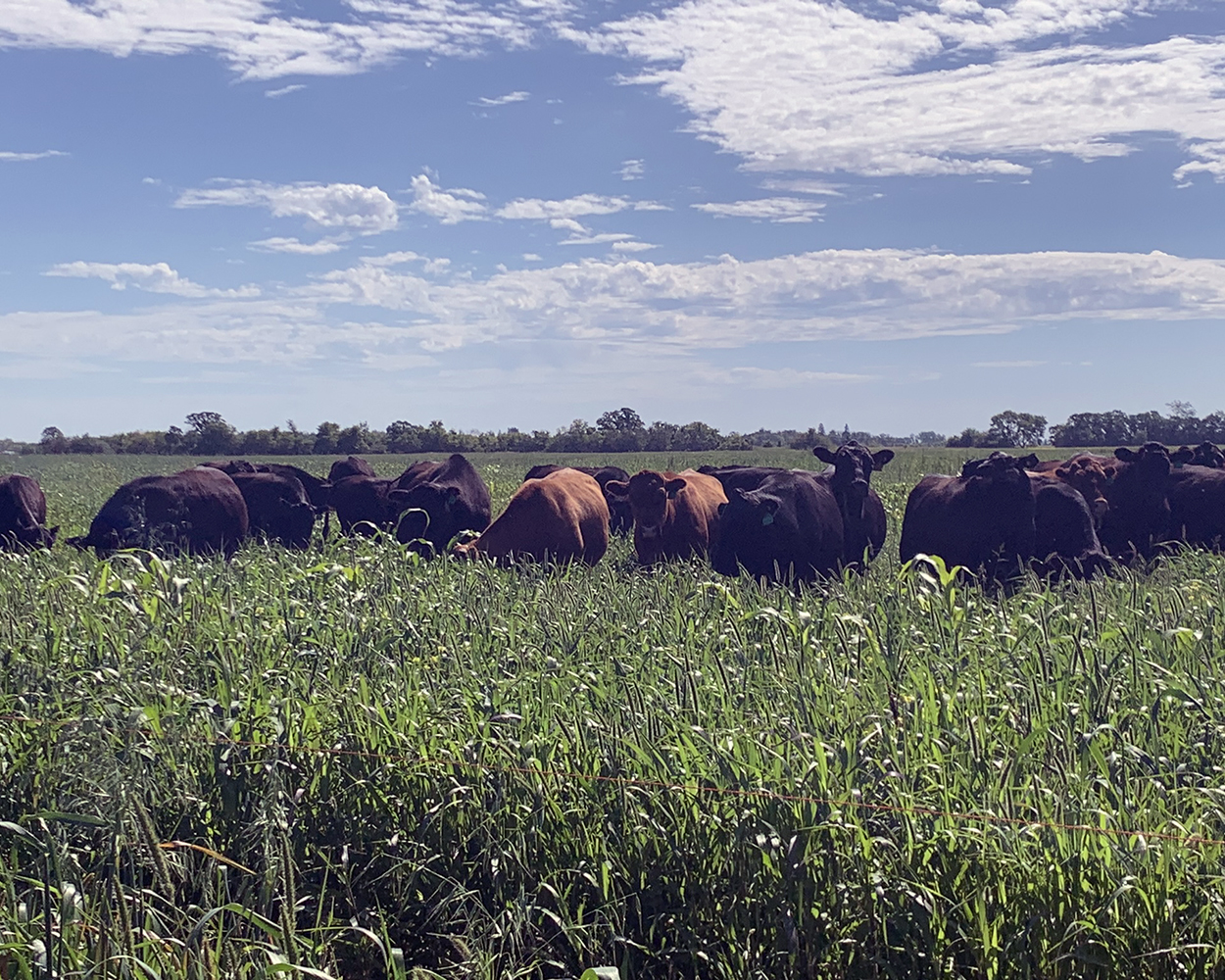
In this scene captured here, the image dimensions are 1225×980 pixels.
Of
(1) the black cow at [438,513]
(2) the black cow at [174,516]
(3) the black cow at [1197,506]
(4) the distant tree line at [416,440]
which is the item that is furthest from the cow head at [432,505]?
(4) the distant tree line at [416,440]

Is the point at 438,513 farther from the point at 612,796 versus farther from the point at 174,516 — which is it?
the point at 612,796

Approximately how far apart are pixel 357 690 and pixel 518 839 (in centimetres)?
153

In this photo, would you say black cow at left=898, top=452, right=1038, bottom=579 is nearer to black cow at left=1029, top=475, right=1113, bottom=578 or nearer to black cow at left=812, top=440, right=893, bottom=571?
black cow at left=1029, top=475, right=1113, bottom=578

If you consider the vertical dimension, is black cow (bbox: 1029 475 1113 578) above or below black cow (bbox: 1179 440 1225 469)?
below

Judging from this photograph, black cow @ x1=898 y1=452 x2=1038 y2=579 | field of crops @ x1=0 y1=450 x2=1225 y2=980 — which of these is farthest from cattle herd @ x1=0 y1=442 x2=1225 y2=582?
field of crops @ x1=0 y1=450 x2=1225 y2=980

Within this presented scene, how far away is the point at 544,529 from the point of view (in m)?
14.4

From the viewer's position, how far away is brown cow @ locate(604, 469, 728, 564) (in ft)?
48.4

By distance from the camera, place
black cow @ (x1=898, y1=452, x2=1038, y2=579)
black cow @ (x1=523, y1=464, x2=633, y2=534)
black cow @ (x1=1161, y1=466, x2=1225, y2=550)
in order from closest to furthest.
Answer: black cow @ (x1=898, y1=452, x2=1038, y2=579) → black cow @ (x1=1161, y1=466, x2=1225, y2=550) → black cow @ (x1=523, y1=464, x2=633, y2=534)

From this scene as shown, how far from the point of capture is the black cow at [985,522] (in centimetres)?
1295

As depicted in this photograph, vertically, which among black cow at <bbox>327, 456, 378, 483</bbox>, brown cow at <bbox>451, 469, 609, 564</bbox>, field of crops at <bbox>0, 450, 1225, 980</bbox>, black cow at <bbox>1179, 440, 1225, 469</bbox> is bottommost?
field of crops at <bbox>0, 450, 1225, 980</bbox>

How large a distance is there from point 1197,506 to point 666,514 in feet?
25.7

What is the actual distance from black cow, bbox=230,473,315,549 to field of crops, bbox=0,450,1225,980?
11842 millimetres

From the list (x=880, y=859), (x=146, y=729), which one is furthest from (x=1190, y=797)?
(x=146, y=729)

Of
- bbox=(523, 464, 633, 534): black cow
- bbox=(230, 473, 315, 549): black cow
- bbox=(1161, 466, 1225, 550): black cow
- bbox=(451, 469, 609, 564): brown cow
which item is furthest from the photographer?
bbox=(230, 473, 315, 549): black cow
